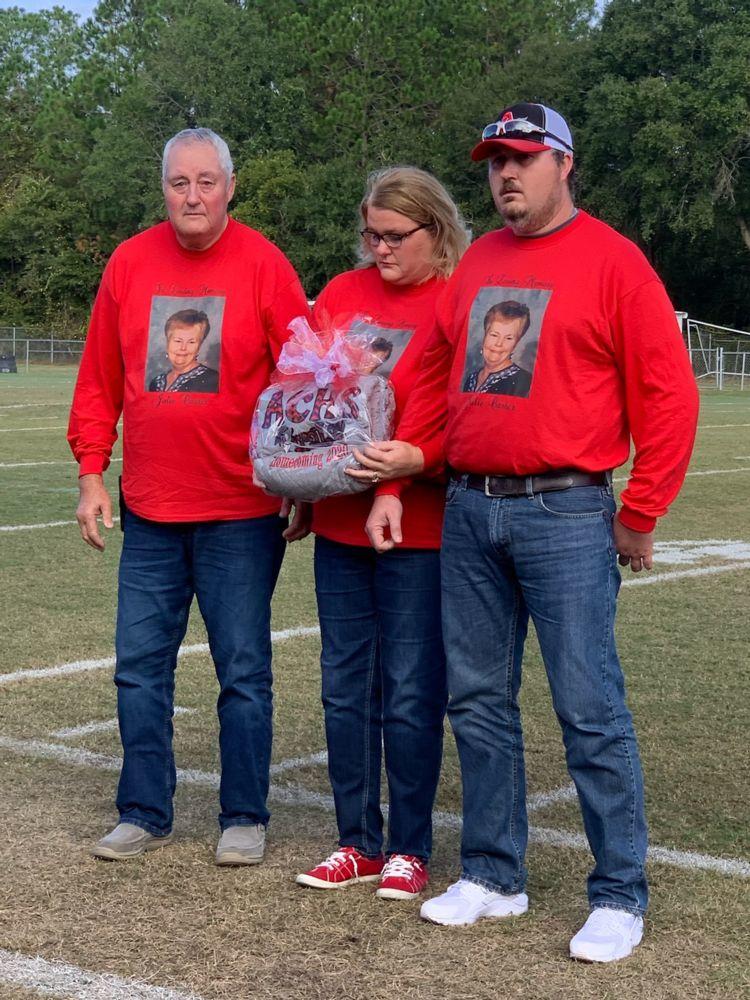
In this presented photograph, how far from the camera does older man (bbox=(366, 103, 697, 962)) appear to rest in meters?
3.72

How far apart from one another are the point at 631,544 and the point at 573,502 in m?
0.18

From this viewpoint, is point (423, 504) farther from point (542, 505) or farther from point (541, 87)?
point (541, 87)

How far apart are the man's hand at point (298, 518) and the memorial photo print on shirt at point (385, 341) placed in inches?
19.9

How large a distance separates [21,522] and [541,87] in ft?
166

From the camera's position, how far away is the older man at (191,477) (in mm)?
4504

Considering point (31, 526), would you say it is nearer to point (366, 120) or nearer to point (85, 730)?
point (85, 730)

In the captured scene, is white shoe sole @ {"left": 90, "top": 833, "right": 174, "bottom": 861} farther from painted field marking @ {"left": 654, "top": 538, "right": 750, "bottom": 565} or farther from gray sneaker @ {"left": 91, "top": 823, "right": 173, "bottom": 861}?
painted field marking @ {"left": 654, "top": 538, "right": 750, "bottom": 565}

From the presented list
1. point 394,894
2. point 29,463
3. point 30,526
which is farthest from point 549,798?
point 29,463

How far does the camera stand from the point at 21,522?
1244 cm

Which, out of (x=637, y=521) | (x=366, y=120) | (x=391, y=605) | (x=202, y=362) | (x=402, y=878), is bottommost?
(x=402, y=878)

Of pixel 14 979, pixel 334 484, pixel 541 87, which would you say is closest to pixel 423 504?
pixel 334 484

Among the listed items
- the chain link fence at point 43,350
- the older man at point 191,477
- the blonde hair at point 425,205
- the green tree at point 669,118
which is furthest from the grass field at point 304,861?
the chain link fence at point 43,350

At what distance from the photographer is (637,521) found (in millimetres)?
3766

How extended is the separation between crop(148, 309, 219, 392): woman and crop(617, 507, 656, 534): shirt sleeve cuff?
1352 mm
